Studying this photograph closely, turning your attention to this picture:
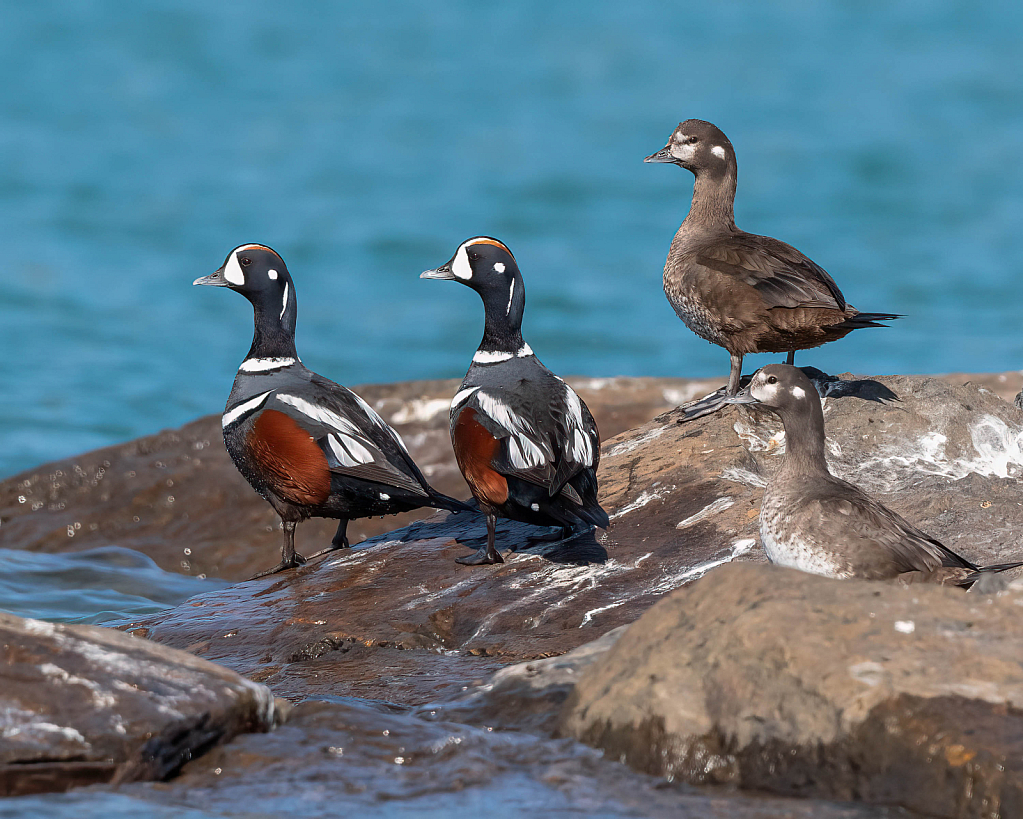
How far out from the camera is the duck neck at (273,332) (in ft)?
24.3

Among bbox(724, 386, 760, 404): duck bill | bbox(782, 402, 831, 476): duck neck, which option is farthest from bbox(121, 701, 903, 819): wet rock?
bbox(724, 386, 760, 404): duck bill

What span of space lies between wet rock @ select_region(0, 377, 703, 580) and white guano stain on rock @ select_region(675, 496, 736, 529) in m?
4.26

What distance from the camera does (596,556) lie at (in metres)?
6.09

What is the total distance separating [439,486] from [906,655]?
7.08 meters

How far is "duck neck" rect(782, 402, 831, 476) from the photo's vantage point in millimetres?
5316

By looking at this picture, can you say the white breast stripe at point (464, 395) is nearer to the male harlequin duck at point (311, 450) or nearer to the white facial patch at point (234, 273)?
the male harlequin duck at point (311, 450)

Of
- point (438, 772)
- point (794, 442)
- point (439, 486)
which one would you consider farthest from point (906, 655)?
point (439, 486)

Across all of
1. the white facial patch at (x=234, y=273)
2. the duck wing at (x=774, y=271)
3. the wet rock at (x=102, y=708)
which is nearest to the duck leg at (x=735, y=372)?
the duck wing at (x=774, y=271)

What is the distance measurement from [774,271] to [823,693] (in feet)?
12.7

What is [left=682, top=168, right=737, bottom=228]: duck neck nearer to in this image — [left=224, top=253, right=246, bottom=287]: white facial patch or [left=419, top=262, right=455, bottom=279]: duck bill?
[left=419, top=262, right=455, bottom=279]: duck bill

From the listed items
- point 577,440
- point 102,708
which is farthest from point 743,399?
point 102,708

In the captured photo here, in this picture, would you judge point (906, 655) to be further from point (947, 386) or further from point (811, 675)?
point (947, 386)

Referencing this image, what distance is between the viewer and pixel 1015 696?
346 centimetres

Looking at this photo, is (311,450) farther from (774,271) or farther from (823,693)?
(823,693)
